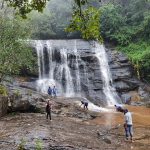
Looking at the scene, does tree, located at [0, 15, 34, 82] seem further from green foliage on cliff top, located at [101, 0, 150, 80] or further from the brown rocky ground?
green foliage on cliff top, located at [101, 0, 150, 80]

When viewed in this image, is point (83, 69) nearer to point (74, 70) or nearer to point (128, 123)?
point (74, 70)

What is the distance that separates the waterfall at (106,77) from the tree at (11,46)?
453 inches

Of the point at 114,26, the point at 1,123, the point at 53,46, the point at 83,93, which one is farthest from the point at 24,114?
the point at 114,26

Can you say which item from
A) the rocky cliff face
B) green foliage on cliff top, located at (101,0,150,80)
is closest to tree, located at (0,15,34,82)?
the rocky cliff face

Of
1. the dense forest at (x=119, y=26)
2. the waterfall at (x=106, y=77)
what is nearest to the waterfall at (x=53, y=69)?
the dense forest at (x=119, y=26)

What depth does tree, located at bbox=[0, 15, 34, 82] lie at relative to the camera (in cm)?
2528

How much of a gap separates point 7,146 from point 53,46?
28.2 metres

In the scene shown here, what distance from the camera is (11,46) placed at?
25.6 m

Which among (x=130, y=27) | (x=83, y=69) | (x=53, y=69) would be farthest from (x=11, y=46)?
(x=130, y=27)

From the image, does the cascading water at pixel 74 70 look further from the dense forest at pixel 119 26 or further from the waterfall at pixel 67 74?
the dense forest at pixel 119 26

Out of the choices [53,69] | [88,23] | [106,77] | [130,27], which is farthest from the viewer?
[130,27]

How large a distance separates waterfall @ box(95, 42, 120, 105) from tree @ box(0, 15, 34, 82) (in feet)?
37.7

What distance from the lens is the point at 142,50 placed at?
42.2 metres

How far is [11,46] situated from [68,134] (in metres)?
11.4
